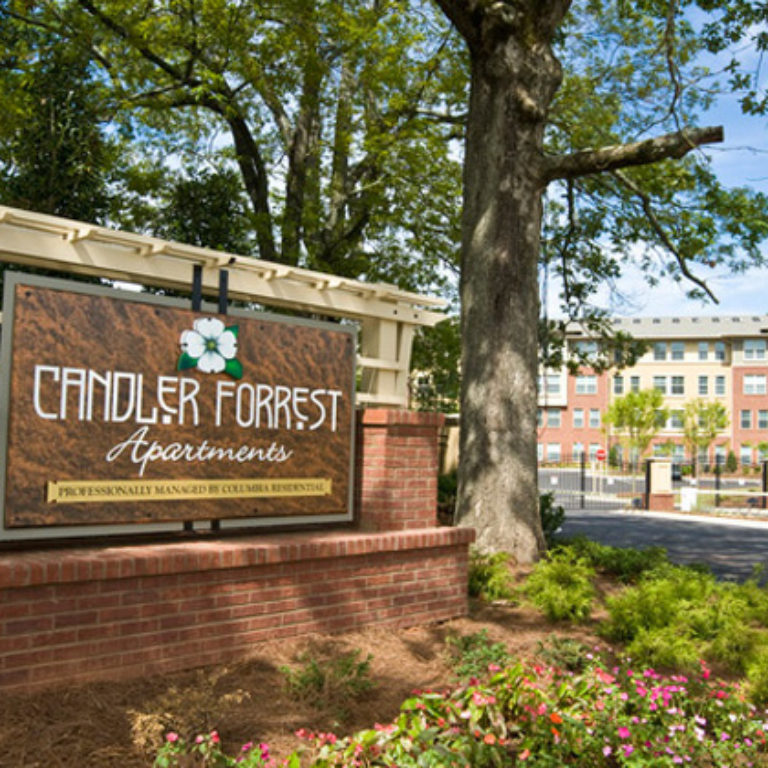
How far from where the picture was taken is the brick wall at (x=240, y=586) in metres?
4.61

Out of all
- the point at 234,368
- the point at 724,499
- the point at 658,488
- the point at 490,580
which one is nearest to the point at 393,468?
the point at 234,368

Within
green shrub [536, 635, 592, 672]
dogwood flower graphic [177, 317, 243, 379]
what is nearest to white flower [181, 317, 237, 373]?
dogwood flower graphic [177, 317, 243, 379]

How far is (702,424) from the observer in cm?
5528

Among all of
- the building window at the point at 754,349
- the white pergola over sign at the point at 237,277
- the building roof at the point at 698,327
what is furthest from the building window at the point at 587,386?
the white pergola over sign at the point at 237,277

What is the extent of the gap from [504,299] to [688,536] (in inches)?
400

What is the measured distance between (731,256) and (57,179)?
10.6m

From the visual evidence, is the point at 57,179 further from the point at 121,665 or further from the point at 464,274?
the point at 121,665

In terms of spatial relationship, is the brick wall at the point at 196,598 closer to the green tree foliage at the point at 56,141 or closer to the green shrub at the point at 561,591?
the green shrub at the point at 561,591

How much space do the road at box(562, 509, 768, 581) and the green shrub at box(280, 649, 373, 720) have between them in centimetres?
702

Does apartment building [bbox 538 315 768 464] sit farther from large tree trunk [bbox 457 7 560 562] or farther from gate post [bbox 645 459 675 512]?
large tree trunk [bbox 457 7 560 562]

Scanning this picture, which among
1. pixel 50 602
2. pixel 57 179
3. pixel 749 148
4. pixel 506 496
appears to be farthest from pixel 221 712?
pixel 57 179

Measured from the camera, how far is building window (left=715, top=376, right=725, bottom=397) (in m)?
59.6

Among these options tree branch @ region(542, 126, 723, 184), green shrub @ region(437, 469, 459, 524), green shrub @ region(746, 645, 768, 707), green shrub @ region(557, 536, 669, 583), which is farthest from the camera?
green shrub @ region(437, 469, 459, 524)

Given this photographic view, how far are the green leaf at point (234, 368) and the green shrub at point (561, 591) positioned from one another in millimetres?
3226
